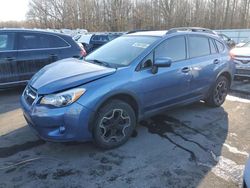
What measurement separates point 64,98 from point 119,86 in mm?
794

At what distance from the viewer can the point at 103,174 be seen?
350 centimetres

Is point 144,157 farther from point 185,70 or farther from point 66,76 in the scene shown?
point 185,70

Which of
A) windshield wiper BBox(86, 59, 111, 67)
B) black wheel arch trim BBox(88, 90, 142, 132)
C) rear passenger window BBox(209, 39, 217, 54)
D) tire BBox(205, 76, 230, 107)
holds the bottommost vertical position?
tire BBox(205, 76, 230, 107)

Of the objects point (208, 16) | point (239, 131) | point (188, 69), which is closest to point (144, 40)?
point (188, 69)

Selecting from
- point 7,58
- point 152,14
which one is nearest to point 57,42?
point 7,58

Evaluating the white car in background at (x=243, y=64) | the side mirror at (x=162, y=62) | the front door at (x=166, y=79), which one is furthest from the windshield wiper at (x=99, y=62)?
the white car in background at (x=243, y=64)

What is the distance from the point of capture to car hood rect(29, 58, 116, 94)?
3.75 meters

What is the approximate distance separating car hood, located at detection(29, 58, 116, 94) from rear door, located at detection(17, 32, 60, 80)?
2.77 meters

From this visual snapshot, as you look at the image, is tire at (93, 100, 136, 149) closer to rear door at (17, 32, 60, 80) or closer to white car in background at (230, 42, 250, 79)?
rear door at (17, 32, 60, 80)

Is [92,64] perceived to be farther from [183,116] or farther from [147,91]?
[183,116]

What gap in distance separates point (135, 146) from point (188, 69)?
1.76 metres

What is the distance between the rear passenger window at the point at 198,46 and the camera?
528 centimetres

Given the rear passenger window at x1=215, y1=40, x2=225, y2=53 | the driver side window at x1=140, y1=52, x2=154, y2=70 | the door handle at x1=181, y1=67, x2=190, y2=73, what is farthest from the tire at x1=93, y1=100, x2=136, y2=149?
the rear passenger window at x1=215, y1=40, x2=225, y2=53

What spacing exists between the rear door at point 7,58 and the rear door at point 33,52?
0.14 m
